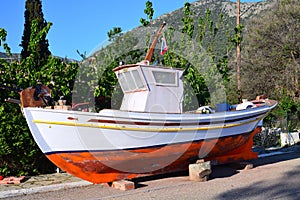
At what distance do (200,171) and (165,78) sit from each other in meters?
2.29

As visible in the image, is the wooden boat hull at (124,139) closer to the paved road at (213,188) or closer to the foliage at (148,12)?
the paved road at (213,188)

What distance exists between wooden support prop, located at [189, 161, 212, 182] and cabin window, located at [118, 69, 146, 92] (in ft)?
7.11

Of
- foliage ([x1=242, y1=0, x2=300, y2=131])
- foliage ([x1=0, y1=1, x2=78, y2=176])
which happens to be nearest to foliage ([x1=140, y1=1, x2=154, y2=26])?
foliage ([x1=0, y1=1, x2=78, y2=176])

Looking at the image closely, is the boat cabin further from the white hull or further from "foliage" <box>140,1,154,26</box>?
"foliage" <box>140,1,154,26</box>

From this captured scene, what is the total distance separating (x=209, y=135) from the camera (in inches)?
334

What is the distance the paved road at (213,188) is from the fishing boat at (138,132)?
36 centimetres

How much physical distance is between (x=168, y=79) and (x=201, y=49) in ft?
19.6

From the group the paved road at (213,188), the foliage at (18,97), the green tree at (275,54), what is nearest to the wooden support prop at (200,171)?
the paved road at (213,188)

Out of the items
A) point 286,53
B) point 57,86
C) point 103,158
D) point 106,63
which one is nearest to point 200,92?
point 106,63

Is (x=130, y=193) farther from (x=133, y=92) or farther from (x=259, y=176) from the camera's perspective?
(x=259, y=176)

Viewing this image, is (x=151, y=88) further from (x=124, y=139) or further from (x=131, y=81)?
(x=124, y=139)

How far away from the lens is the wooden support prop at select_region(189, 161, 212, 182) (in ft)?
26.8

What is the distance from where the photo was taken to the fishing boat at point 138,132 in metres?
6.92

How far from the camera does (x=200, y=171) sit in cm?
812
